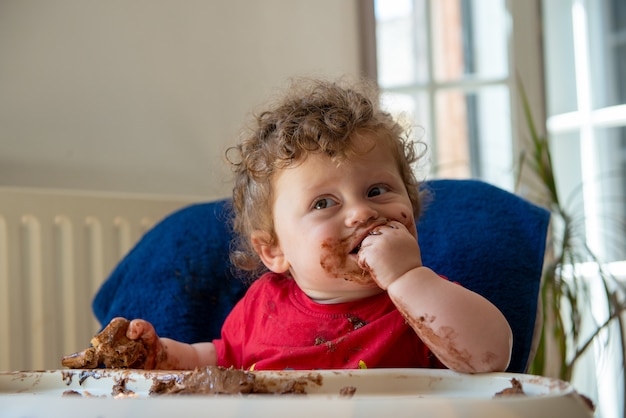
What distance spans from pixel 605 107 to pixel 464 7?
54cm

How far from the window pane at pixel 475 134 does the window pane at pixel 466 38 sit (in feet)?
0.24

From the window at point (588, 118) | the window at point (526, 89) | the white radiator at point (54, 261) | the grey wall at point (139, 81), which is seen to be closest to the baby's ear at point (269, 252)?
the grey wall at point (139, 81)

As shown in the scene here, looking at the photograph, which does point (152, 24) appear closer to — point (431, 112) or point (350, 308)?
point (431, 112)

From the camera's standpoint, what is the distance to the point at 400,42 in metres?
2.47

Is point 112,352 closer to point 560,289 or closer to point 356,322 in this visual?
point 356,322

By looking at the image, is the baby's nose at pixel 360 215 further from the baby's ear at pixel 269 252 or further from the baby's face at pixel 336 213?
the baby's ear at pixel 269 252

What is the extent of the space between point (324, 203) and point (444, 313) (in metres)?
0.24

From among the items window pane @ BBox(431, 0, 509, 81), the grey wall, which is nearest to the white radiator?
the grey wall

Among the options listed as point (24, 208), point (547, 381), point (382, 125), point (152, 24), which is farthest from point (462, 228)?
point (152, 24)

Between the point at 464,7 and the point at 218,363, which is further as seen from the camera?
the point at 464,7

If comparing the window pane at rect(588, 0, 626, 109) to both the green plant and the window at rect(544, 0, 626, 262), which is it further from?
the green plant

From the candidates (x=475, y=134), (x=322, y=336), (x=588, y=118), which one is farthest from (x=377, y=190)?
(x=475, y=134)

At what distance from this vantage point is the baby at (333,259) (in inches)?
31.3

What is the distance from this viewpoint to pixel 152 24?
1850mm
